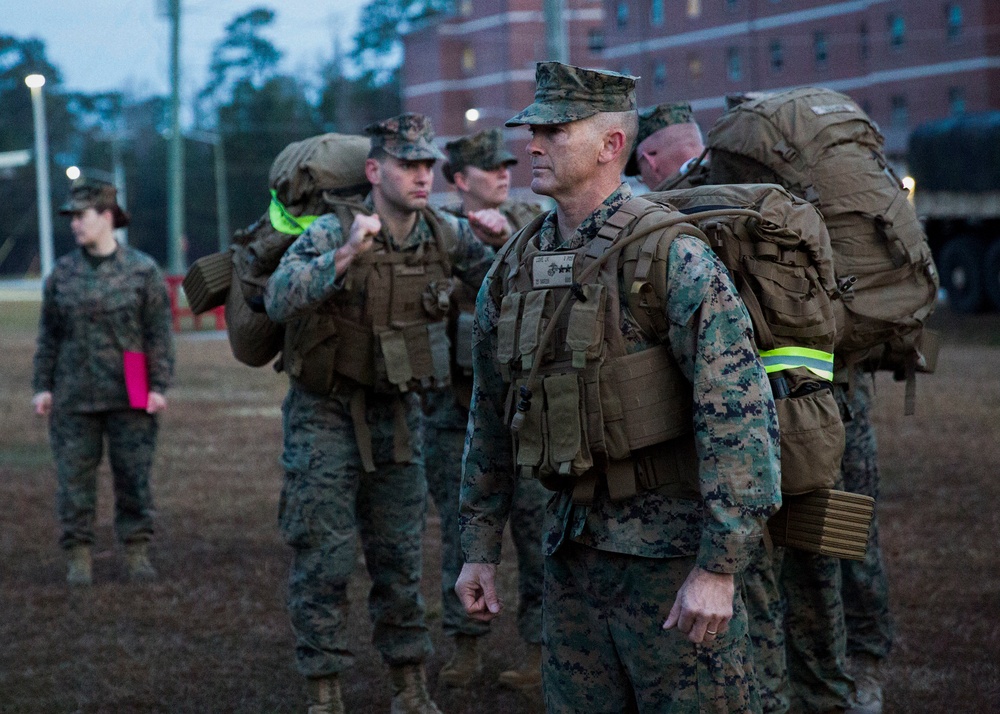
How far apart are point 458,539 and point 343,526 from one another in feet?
2.86

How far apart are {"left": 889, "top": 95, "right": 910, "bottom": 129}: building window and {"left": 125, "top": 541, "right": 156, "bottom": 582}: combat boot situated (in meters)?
46.1

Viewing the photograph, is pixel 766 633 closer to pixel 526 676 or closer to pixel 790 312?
pixel 790 312

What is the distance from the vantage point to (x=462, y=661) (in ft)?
19.6

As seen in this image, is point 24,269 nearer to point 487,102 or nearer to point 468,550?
point 487,102

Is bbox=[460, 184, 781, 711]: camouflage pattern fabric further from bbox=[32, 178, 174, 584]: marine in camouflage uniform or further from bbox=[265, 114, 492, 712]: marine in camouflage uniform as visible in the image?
bbox=[32, 178, 174, 584]: marine in camouflage uniform

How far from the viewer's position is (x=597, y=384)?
3240 millimetres

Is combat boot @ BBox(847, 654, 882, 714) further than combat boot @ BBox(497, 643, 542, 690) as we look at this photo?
No

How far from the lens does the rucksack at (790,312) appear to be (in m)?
3.53

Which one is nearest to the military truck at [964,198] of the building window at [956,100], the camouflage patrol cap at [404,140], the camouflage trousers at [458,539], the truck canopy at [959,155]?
the truck canopy at [959,155]

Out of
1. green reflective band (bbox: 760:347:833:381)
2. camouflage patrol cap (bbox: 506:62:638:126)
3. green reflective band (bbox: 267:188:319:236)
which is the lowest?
green reflective band (bbox: 760:347:833:381)

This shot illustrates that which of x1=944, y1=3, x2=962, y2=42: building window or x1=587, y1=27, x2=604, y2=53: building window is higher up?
x1=587, y1=27, x2=604, y2=53: building window

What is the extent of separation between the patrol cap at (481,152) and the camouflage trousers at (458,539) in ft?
4.09

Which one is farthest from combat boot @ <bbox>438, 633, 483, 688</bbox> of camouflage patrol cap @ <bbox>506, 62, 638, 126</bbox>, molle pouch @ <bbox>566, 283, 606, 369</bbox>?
camouflage patrol cap @ <bbox>506, 62, 638, 126</bbox>

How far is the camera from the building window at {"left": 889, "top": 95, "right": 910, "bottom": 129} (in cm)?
4969
